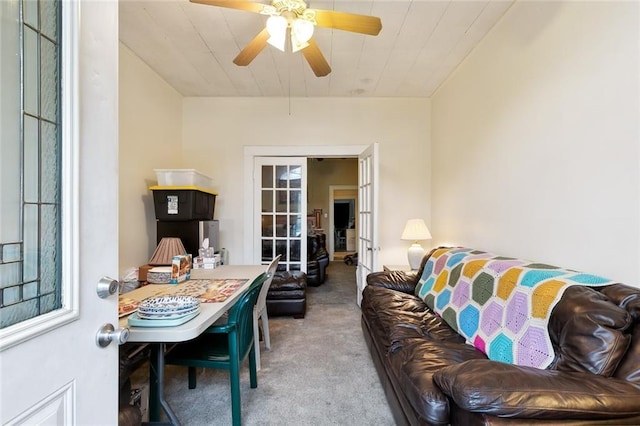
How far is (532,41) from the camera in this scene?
2023 millimetres

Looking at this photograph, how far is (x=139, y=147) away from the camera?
3.07m

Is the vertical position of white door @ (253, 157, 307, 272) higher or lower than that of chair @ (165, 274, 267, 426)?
higher

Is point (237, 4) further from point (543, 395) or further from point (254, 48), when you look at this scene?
point (543, 395)

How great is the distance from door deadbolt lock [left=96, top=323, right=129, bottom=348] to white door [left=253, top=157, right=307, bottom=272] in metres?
3.36

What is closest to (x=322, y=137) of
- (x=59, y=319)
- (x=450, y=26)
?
(x=450, y=26)

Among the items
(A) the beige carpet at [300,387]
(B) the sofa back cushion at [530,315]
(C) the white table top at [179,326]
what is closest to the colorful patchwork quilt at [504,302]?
(B) the sofa back cushion at [530,315]

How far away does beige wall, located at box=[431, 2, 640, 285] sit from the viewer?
1406 mm

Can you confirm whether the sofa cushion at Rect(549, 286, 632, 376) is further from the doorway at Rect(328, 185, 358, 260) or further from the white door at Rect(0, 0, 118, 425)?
the doorway at Rect(328, 185, 358, 260)

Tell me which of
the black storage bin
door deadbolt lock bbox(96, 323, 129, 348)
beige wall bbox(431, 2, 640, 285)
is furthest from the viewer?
the black storage bin

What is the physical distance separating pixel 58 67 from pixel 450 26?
9.17 feet

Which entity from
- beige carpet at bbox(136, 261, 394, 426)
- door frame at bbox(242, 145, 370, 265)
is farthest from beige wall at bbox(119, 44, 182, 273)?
beige carpet at bbox(136, 261, 394, 426)

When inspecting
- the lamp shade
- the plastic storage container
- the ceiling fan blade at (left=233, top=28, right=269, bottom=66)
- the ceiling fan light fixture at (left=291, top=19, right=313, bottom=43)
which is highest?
the ceiling fan blade at (left=233, top=28, right=269, bottom=66)

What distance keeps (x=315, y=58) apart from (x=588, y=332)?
231 cm

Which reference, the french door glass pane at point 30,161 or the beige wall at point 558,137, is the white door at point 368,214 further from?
the french door glass pane at point 30,161
